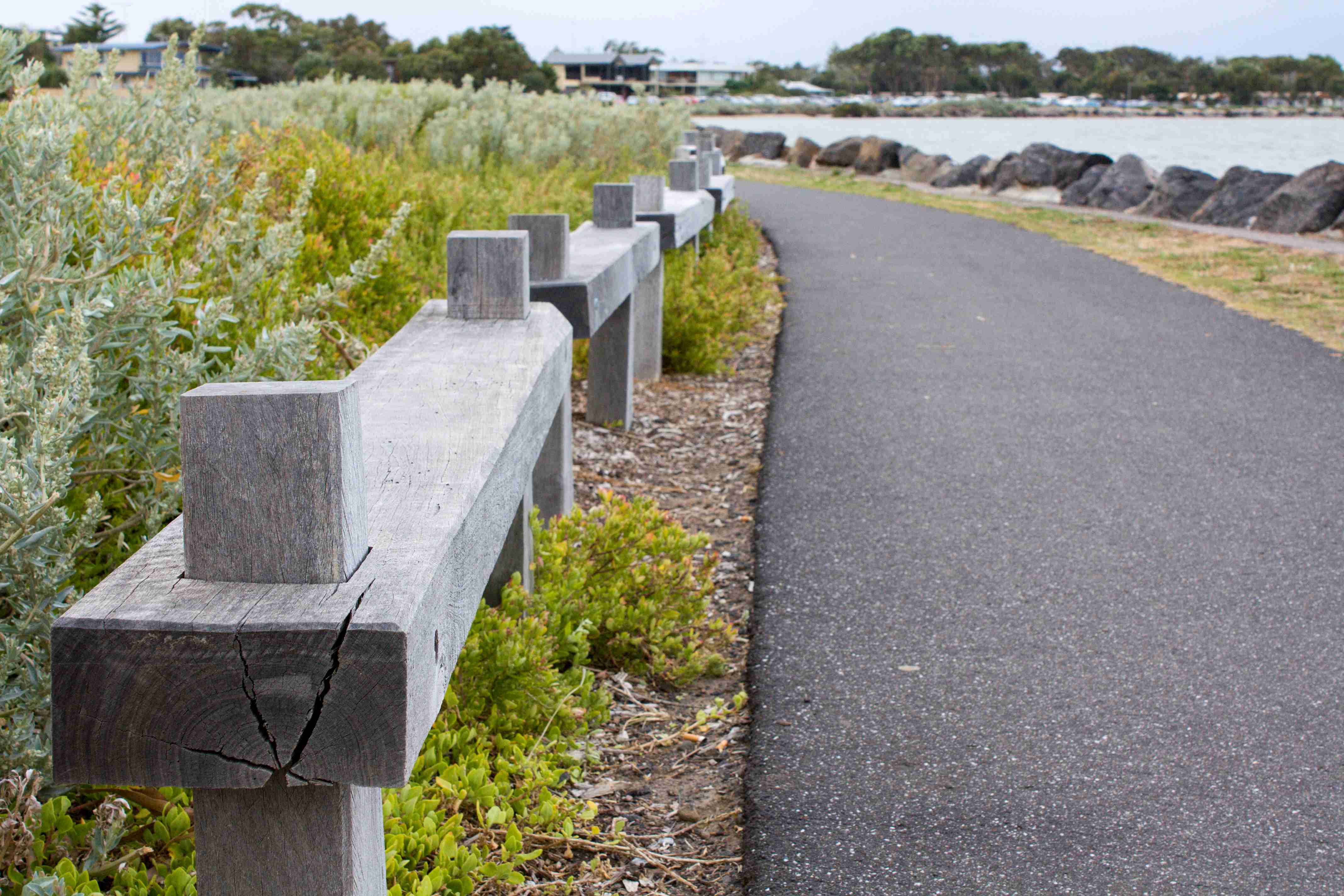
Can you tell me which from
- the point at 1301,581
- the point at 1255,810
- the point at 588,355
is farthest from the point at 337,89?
the point at 1255,810

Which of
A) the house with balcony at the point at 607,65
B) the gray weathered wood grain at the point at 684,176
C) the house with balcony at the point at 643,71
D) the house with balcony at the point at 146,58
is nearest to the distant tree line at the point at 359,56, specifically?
the house with balcony at the point at 146,58

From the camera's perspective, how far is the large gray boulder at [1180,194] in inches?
723

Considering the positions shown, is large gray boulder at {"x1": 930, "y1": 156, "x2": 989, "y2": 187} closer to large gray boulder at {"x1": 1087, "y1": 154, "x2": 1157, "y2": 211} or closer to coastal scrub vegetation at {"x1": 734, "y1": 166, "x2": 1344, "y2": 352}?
large gray boulder at {"x1": 1087, "y1": 154, "x2": 1157, "y2": 211}

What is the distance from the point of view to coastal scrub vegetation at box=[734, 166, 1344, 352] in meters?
9.13

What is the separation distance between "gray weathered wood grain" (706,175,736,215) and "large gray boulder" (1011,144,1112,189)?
13.4 metres

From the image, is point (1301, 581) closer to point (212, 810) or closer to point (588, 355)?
point (588, 355)

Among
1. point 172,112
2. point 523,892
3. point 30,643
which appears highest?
point 172,112

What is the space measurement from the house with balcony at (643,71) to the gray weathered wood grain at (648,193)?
3242 inches

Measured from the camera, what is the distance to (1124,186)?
2014cm

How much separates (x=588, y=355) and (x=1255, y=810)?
11.7 feet

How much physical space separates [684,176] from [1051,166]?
54.3 ft

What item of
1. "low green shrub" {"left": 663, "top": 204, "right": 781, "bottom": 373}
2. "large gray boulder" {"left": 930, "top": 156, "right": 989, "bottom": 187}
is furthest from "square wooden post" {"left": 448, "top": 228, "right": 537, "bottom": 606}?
"large gray boulder" {"left": 930, "top": 156, "right": 989, "bottom": 187}

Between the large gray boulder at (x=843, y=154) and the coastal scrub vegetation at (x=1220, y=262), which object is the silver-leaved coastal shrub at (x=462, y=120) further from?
the large gray boulder at (x=843, y=154)

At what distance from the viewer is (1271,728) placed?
114 inches
